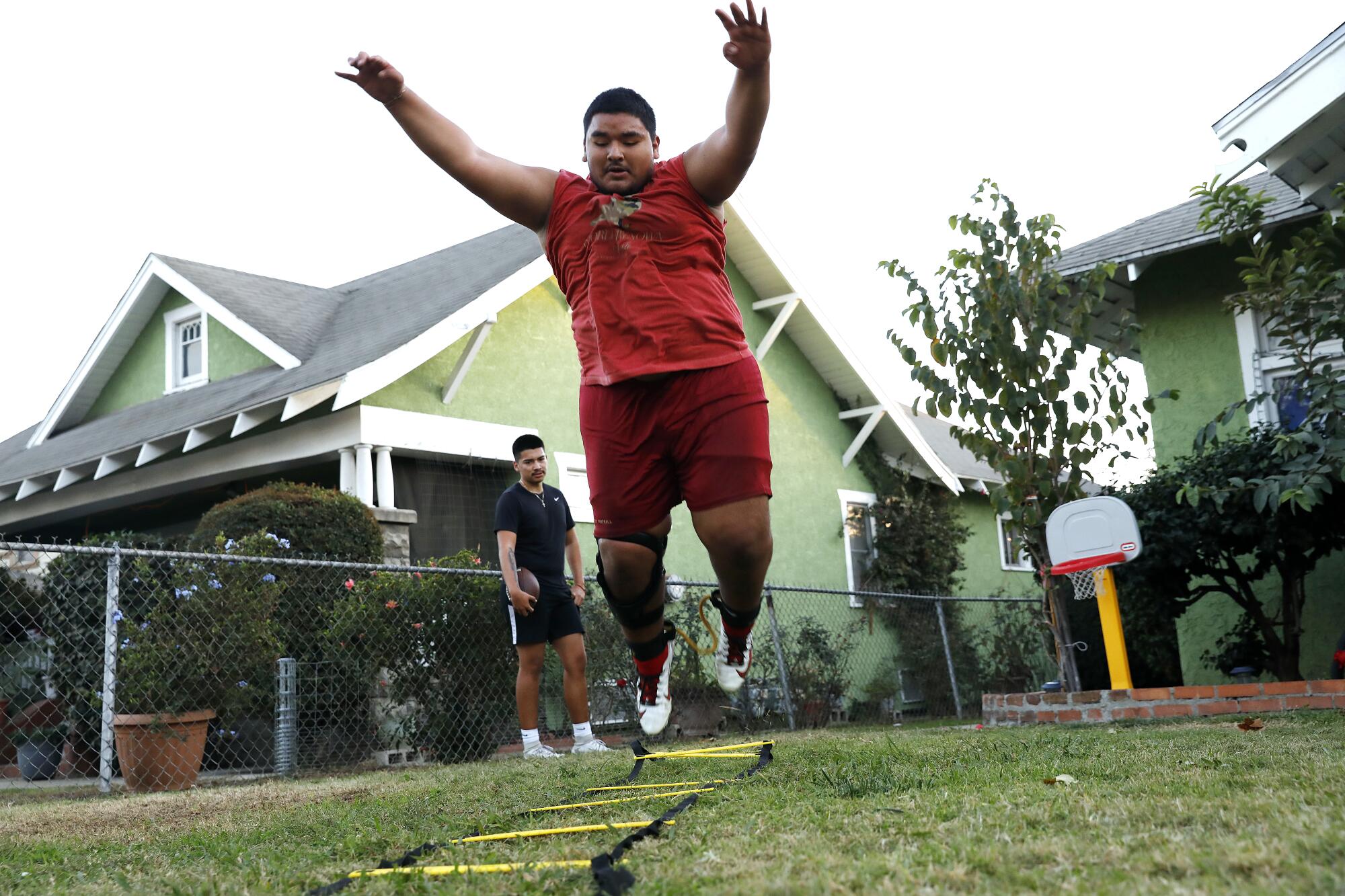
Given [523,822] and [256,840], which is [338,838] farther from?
[523,822]

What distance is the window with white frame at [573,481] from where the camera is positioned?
12500mm

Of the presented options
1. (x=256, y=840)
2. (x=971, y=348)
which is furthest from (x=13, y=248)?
(x=256, y=840)

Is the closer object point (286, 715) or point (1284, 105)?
point (286, 715)

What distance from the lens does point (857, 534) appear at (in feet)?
52.5

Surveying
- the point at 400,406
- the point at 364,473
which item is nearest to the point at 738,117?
the point at 364,473

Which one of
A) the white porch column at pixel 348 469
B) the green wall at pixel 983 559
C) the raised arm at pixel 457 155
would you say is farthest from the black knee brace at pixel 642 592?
the green wall at pixel 983 559

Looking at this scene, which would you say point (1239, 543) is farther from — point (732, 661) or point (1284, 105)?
point (732, 661)

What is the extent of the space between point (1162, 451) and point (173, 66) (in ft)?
30.6

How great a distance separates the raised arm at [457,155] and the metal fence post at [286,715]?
4.37 metres

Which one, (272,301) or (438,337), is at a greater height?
(272,301)

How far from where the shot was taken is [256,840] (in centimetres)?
327

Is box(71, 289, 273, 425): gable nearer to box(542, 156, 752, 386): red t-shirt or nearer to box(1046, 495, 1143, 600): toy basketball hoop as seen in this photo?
box(1046, 495, 1143, 600): toy basketball hoop

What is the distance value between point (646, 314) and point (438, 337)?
26.2 ft

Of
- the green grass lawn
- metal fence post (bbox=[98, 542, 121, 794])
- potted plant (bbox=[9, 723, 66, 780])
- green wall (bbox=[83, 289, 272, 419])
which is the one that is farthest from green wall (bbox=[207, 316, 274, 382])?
the green grass lawn
